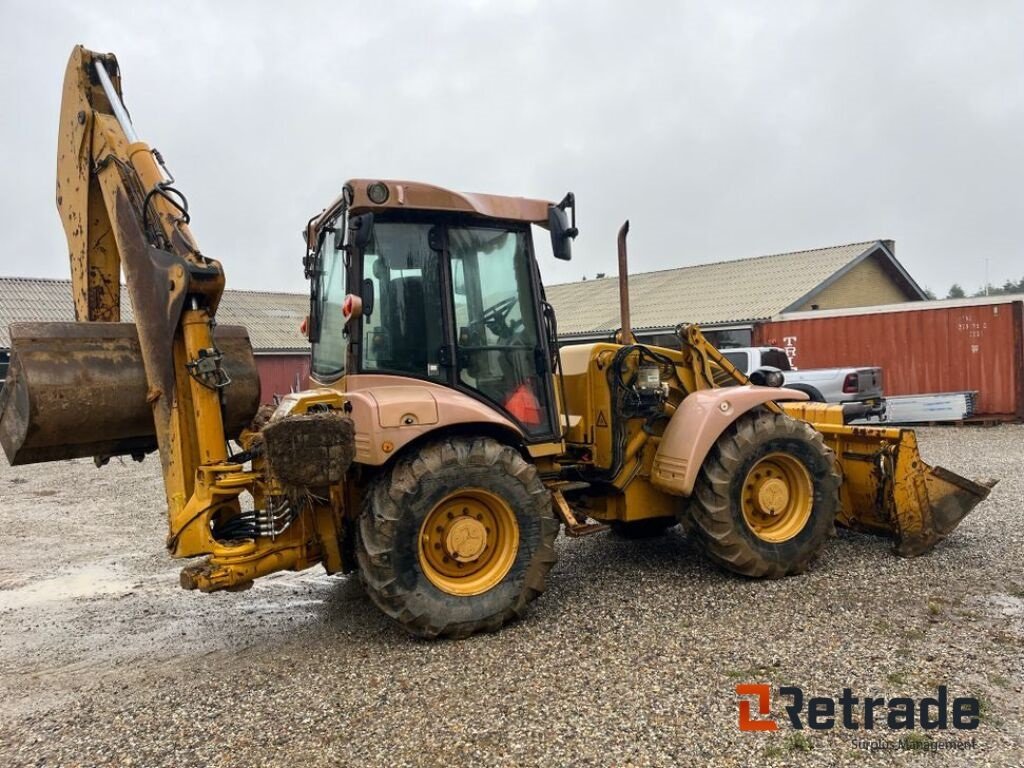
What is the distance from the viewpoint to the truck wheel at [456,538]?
412 cm

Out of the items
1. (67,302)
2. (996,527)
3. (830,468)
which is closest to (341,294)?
(830,468)

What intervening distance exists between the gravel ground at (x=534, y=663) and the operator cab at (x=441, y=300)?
1.46 metres

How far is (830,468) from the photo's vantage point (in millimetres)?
5379

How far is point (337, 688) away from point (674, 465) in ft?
8.47

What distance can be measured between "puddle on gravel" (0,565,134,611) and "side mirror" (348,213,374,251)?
353 cm

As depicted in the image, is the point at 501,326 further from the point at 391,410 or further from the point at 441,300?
the point at 391,410

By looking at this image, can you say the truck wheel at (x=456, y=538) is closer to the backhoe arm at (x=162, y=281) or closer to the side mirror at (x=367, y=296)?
the side mirror at (x=367, y=296)

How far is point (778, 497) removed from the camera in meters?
5.32

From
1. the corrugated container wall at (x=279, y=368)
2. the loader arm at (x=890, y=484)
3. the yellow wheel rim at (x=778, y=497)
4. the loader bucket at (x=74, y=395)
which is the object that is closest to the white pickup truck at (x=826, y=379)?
the loader arm at (x=890, y=484)

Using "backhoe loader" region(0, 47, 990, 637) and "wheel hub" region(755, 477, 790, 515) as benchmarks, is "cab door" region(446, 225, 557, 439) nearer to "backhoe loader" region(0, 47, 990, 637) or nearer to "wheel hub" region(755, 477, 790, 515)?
"backhoe loader" region(0, 47, 990, 637)

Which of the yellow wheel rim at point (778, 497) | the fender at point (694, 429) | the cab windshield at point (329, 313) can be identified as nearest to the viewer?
the cab windshield at point (329, 313)

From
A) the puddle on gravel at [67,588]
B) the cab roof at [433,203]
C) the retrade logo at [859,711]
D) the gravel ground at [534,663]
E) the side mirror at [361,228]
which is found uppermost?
the cab roof at [433,203]

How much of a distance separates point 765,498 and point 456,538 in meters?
2.30

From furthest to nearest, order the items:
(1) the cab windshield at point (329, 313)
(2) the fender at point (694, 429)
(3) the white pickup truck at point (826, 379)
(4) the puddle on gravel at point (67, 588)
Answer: (3) the white pickup truck at point (826, 379) → (4) the puddle on gravel at point (67, 588) → (2) the fender at point (694, 429) → (1) the cab windshield at point (329, 313)
